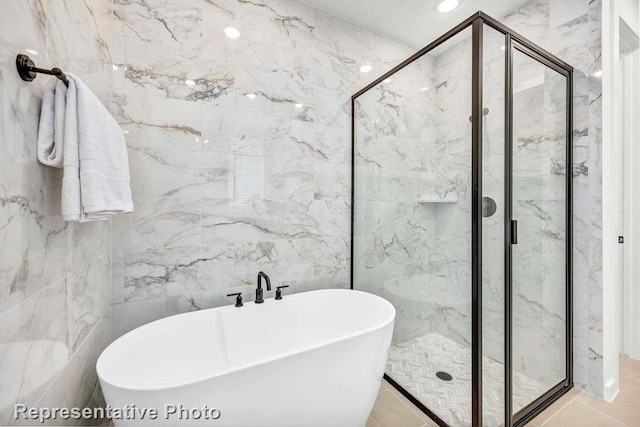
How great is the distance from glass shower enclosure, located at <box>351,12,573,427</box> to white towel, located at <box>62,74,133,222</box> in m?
1.60

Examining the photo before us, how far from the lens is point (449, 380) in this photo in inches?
65.7

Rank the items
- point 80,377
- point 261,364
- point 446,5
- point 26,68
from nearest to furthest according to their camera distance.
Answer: point 26,68
point 261,364
point 80,377
point 446,5

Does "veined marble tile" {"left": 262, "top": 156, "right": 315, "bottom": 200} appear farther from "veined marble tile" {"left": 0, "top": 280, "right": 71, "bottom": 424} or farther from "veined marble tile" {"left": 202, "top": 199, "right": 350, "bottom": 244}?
"veined marble tile" {"left": 0, "top": 280, "right": 71, "bottom": 424}

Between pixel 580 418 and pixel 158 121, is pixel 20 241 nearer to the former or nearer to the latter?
pixel 158 121

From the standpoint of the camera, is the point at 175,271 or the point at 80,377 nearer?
the point at 80,377

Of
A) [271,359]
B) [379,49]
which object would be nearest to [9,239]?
[271,359]

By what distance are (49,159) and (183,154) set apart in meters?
0.81

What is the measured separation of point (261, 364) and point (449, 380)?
1.31m

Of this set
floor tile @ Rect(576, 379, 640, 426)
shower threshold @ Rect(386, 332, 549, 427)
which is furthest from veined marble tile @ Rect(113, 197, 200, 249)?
floor tile @ Rect(576, 379, 640, 426)

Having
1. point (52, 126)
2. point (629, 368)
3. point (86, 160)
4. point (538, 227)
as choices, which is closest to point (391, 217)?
point (538, 227)

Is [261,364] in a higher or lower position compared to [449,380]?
higher

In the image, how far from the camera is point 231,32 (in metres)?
1.80

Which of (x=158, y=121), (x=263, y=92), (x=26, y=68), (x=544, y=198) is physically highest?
(x=263, y=92)

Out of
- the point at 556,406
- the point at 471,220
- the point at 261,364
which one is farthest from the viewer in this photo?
the point at 556,406
